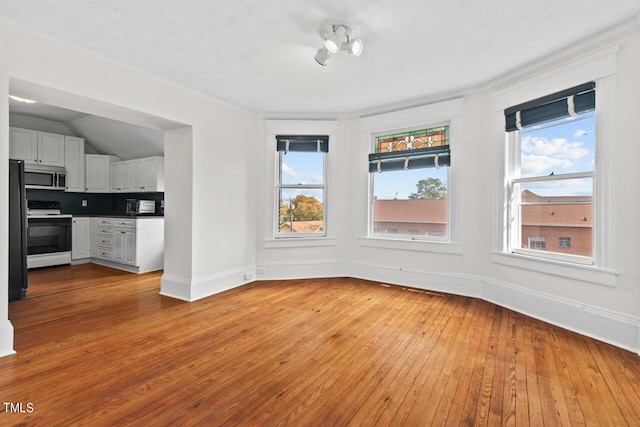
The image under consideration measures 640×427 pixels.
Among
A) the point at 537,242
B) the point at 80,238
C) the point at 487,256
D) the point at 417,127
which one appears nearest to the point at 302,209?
the point at 417,127

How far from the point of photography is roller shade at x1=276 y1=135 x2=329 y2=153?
4.55 m

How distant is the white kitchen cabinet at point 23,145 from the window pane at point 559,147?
7.57 meters

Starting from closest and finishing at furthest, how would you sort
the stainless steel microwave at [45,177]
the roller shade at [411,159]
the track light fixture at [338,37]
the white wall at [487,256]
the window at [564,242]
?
the track light fixture at [338,37] < the white wall at [487,256] < the window at [564,242] < the roller shade at [411,159] < the stainless steel microwave at [45,177]

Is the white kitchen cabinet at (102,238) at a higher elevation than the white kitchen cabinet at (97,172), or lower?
lower

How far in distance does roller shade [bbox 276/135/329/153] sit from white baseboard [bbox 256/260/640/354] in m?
1.73

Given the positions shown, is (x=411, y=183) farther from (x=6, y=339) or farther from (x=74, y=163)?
(x=74, y=163)

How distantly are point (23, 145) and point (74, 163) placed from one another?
2.53 feet

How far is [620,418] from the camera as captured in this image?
160cm

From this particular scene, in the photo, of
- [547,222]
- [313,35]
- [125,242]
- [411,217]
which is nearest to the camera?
[313,35]

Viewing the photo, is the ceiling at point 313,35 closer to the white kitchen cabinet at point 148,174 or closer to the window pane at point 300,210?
the window pane at point 300,210

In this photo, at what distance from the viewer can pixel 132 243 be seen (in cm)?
515

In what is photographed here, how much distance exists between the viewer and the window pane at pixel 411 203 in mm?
4035

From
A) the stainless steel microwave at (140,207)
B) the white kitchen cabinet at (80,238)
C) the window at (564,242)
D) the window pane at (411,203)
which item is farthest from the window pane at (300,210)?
the white kitchen cabinet at (80,238)

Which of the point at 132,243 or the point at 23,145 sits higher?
the point at 23,145
